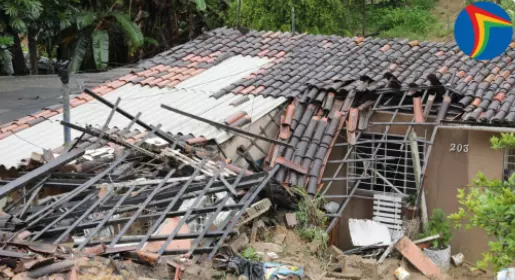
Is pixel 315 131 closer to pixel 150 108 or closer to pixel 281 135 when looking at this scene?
pixel 281 135

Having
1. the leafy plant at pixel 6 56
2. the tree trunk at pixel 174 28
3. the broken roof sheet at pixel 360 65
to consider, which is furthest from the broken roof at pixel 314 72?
the tree trunk at pixel 174 28

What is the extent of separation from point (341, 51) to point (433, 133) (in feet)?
14.4

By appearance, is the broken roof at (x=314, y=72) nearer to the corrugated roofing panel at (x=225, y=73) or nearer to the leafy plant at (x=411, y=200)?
the corrugated roofing panel at (x=225, y=73)

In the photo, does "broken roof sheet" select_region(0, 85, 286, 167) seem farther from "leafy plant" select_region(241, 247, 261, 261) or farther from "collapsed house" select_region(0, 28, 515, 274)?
"leafy plant" select_region(241, 247, 261, 261)

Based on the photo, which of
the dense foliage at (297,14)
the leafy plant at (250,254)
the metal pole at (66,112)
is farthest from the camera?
the dense foliage at (297,14)

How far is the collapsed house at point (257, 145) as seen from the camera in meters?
9.13

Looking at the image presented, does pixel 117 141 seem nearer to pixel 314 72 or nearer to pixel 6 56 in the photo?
pixel 314 72

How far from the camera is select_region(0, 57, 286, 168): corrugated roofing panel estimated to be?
1180cm

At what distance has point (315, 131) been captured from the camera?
40.3 ft

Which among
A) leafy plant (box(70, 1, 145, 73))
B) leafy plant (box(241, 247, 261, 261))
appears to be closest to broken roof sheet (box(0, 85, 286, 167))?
leafy plant (box(241, 247, 261, 261))

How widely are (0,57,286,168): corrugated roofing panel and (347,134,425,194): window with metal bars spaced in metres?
1.99

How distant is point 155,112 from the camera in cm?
1312

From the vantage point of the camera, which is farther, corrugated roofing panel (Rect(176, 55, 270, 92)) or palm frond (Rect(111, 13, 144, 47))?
palm frond (Rect(111, 13, 144, 47))

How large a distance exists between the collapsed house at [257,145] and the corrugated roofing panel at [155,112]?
5cm
